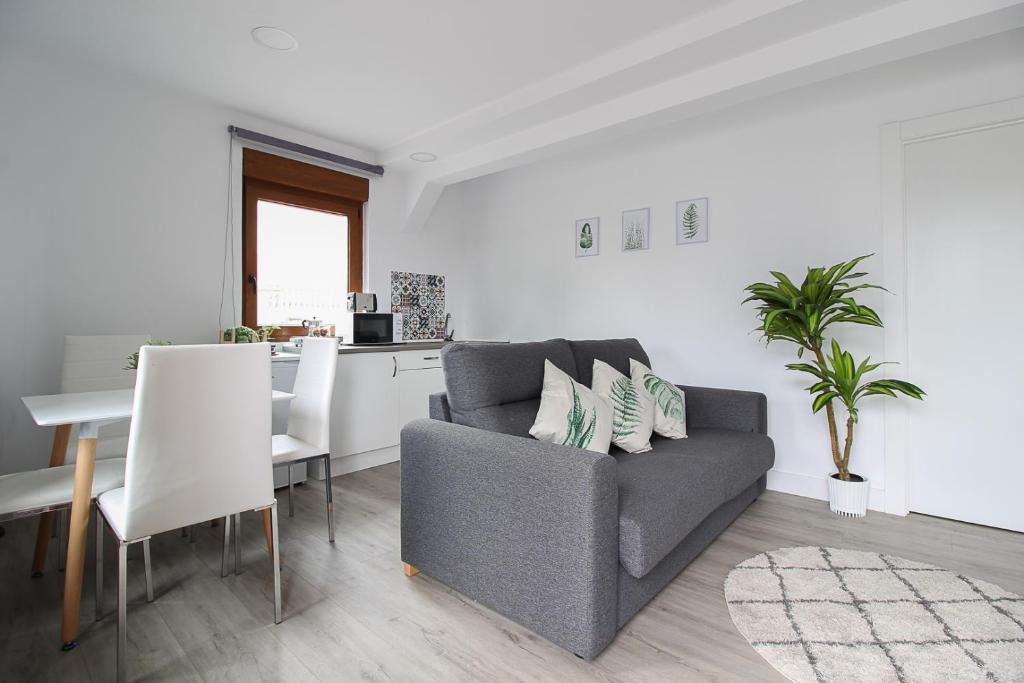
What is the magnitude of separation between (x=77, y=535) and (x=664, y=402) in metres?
2.60

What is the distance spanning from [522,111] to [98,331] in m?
2.90

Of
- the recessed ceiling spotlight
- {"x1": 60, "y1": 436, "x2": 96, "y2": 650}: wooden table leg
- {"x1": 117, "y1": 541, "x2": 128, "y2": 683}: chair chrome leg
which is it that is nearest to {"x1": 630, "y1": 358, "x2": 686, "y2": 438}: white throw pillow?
{"x1": 117, "y1": 541, "x2": 128, "y2": 683}: chair chrome leg

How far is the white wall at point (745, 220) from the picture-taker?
2.89 meters

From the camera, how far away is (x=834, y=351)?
9.05 ft

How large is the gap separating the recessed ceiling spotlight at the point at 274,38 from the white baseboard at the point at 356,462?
8.26 ft

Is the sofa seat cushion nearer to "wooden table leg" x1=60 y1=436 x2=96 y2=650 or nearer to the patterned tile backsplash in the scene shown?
"wooden table leg" x1=60 y1=436 x2=96 y2=650

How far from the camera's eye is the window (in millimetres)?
3609

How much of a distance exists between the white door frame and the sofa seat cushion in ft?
2.30

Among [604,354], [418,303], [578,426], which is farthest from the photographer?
[418,303]

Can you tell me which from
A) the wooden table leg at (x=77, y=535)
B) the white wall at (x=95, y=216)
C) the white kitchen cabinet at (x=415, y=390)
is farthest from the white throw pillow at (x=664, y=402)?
the white wall at (x=95, y=216)

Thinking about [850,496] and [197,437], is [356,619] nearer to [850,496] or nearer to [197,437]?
[197,437]

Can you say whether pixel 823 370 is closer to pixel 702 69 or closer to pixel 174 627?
pixel 702 69

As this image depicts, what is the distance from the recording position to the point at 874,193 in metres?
2.92

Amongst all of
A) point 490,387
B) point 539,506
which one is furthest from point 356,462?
point 539,506
